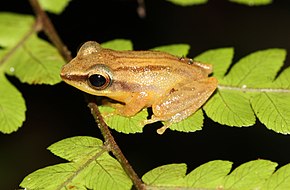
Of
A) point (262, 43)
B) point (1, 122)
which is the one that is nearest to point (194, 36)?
point (262, 43)

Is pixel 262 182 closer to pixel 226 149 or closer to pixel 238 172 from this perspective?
pixel 238 172

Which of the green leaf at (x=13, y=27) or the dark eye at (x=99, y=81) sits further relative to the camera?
the green leaf at (x=13, y=27)

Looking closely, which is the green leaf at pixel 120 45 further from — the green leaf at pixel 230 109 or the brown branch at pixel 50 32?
the green leaf at pixel 230 109

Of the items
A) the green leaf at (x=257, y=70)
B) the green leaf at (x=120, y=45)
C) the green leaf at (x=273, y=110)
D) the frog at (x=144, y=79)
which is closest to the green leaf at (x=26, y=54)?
the frog at (x=144, y=79)

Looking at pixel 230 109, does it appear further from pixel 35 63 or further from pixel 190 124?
pixel 35 63

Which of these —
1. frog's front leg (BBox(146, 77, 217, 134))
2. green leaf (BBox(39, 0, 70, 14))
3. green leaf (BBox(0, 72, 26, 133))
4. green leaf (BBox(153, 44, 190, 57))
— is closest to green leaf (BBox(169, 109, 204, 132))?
frog's front leg (BBox(146, 77, 217, 134))

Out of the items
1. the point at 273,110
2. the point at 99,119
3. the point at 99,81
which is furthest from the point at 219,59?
the point at 99,119
